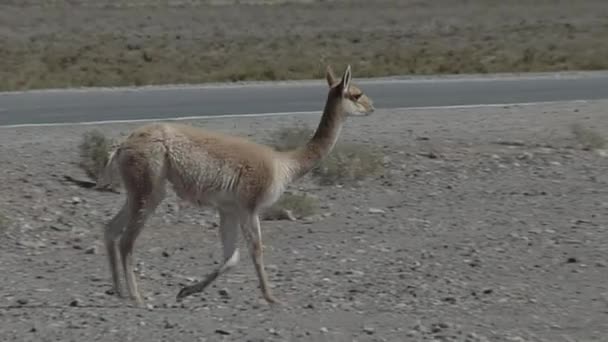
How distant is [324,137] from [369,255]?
1676mm

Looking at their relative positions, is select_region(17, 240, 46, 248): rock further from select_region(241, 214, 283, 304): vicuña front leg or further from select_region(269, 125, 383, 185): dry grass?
select_region(269, 125, 383, 185): dry grass

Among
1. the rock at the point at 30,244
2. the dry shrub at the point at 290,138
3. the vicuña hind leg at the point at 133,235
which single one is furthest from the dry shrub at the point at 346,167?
the vicuña hind leg at the point at 133,235

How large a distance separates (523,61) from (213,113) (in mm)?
17771

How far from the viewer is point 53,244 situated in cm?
1270

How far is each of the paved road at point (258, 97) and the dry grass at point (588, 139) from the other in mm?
5647

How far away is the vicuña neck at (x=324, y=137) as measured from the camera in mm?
10477

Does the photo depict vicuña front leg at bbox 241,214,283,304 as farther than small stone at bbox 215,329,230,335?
Yes

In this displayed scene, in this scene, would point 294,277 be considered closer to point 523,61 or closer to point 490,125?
point 490,125

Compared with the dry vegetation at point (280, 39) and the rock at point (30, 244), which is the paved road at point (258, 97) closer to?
the dry vegetation at point (280, 39)

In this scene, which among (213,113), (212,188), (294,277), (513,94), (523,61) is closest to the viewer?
(212,188)

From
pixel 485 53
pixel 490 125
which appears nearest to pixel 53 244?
pixel 490 125

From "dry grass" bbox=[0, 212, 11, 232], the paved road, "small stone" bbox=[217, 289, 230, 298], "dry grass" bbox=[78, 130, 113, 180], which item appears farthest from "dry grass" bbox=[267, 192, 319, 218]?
the paved road

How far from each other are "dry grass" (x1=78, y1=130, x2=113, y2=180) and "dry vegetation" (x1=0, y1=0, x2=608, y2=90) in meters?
5.01

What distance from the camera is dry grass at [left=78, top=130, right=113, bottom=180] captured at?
49.9ft
